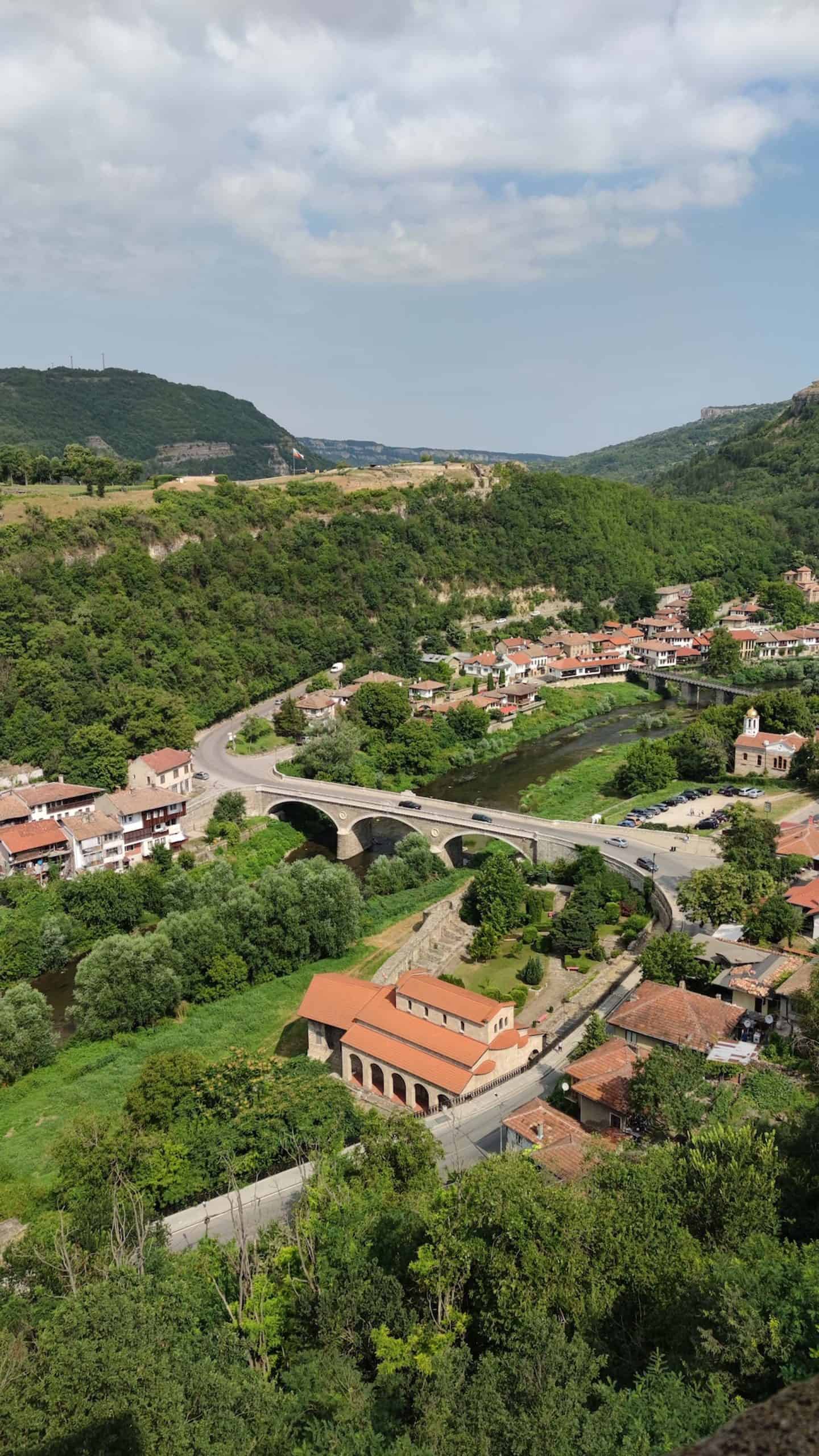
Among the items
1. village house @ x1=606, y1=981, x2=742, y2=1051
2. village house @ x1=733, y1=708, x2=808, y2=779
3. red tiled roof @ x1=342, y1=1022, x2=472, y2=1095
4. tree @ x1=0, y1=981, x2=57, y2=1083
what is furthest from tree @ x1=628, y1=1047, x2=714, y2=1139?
village house @ x1=733, y1=708, x2=808, y2=779

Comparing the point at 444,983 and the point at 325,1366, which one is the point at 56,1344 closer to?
the point at 325,1366

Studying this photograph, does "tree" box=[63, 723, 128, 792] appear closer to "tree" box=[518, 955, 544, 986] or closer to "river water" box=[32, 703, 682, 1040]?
"river water" box=[32, 703, 682, 1040]

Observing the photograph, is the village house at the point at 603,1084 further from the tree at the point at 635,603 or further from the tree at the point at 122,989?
the tree at the point at 635,603

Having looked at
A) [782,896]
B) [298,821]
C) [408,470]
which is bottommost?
[298,821]

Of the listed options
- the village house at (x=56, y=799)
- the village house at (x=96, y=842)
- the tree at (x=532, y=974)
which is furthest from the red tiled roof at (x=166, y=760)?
the tree at (x=532, y=974)

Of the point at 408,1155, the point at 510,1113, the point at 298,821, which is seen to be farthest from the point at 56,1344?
the point at 298,821

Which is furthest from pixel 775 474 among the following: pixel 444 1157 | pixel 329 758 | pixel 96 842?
pixel 444 1157

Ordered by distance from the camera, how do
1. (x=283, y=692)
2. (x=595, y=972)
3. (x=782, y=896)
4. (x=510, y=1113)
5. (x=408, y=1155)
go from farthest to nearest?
(x=283, y=692) < (x=595, y=972) < (x=782, y=896) < (x=510, y=1113) < (x=408, y=1155)
